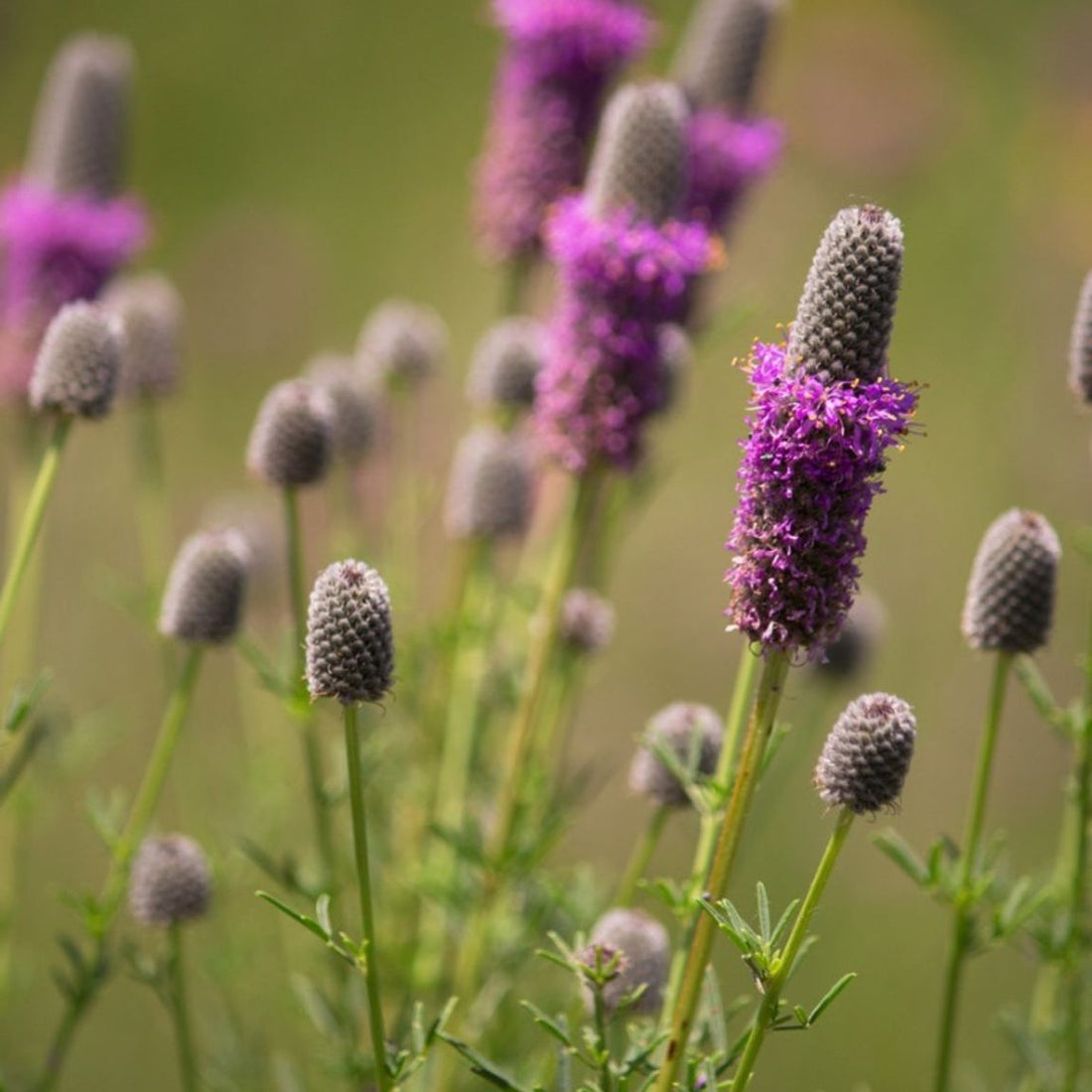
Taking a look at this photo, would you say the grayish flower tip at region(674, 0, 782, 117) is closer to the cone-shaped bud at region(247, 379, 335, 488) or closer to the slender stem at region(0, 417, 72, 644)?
the cone-shaped bud at region(247, 379, 335, 488)

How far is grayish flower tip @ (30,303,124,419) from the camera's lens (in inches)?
98.8

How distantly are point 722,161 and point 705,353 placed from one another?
2.25 metres

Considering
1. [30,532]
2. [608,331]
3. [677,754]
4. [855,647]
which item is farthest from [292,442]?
[855,647]

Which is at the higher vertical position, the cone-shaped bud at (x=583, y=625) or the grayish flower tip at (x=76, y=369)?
the grayish flower tip at (x=76, y=369)

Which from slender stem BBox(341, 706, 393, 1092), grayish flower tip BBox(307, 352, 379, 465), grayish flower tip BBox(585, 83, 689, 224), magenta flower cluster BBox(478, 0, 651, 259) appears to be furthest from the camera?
grayish flower tip BBox(307, 352, 379, 465)

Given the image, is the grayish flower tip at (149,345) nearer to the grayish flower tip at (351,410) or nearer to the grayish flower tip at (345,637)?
the grayish flower tip at (351,410)

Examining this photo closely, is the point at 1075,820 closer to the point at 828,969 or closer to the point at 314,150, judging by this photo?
the point at 828,969

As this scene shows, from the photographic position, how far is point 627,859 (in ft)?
21.2

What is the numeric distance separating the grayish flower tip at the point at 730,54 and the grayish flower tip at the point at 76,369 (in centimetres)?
175

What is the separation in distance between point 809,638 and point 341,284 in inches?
264

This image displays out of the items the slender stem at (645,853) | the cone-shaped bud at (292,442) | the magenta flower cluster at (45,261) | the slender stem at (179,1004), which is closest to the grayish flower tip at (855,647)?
the slender stem at (645,853)

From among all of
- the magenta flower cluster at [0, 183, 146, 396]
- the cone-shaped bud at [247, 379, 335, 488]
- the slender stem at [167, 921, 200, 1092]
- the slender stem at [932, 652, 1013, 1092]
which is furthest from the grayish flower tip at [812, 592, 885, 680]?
the magenta flower cluster at [0, 183, 146, 396]

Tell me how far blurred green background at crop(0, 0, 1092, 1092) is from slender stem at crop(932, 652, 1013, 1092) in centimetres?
297

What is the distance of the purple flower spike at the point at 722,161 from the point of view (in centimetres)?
352
